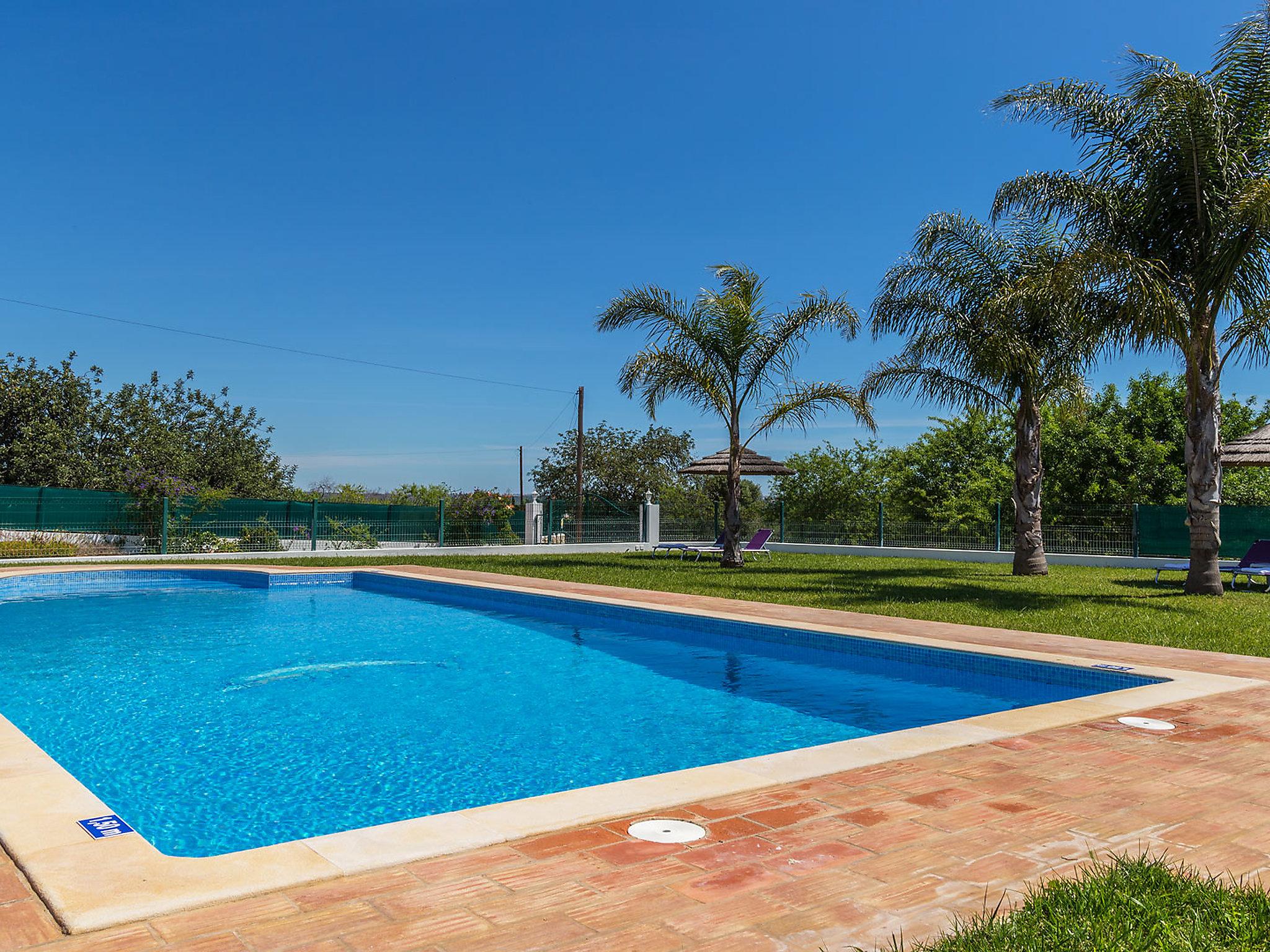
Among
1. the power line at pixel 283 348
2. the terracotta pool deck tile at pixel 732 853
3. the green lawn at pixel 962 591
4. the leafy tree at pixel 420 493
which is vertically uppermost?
the power line at pixel 283 348

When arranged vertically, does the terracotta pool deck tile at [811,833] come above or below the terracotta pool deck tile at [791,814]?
above

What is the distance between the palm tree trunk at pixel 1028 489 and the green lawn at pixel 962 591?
1.83 ft

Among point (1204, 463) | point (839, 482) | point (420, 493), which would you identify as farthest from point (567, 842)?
point (420, 493)

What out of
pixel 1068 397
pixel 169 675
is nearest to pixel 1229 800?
pixel 169 675

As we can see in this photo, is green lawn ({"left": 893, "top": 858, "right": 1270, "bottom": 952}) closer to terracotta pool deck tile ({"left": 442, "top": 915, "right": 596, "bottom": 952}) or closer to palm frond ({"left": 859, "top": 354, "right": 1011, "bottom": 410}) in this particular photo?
terracotta pool deck tile ({"left": 442, "top": 915, "right": 596, "bottom": 952})

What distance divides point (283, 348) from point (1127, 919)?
36.1 metres

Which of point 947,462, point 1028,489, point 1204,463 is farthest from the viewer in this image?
point 947,462

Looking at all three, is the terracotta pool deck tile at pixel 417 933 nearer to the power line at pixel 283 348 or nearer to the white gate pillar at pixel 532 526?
the white gate pillar at pixel 532 526

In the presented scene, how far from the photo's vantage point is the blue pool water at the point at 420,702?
16.5 feet

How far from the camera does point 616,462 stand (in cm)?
4191

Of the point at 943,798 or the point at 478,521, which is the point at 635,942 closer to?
the point at 943,798

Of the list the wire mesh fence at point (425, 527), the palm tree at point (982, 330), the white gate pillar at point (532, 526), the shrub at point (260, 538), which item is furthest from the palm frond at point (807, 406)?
the shrub at point (260, 538)

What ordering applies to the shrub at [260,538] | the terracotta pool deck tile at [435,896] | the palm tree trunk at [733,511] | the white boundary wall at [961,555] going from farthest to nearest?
the shrub at [260,538], the white boundary wall at [961,555], the palm tree trunk at [733,511], the terracotta pool deck tile at [435,896]

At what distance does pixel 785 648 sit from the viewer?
28.7ft
